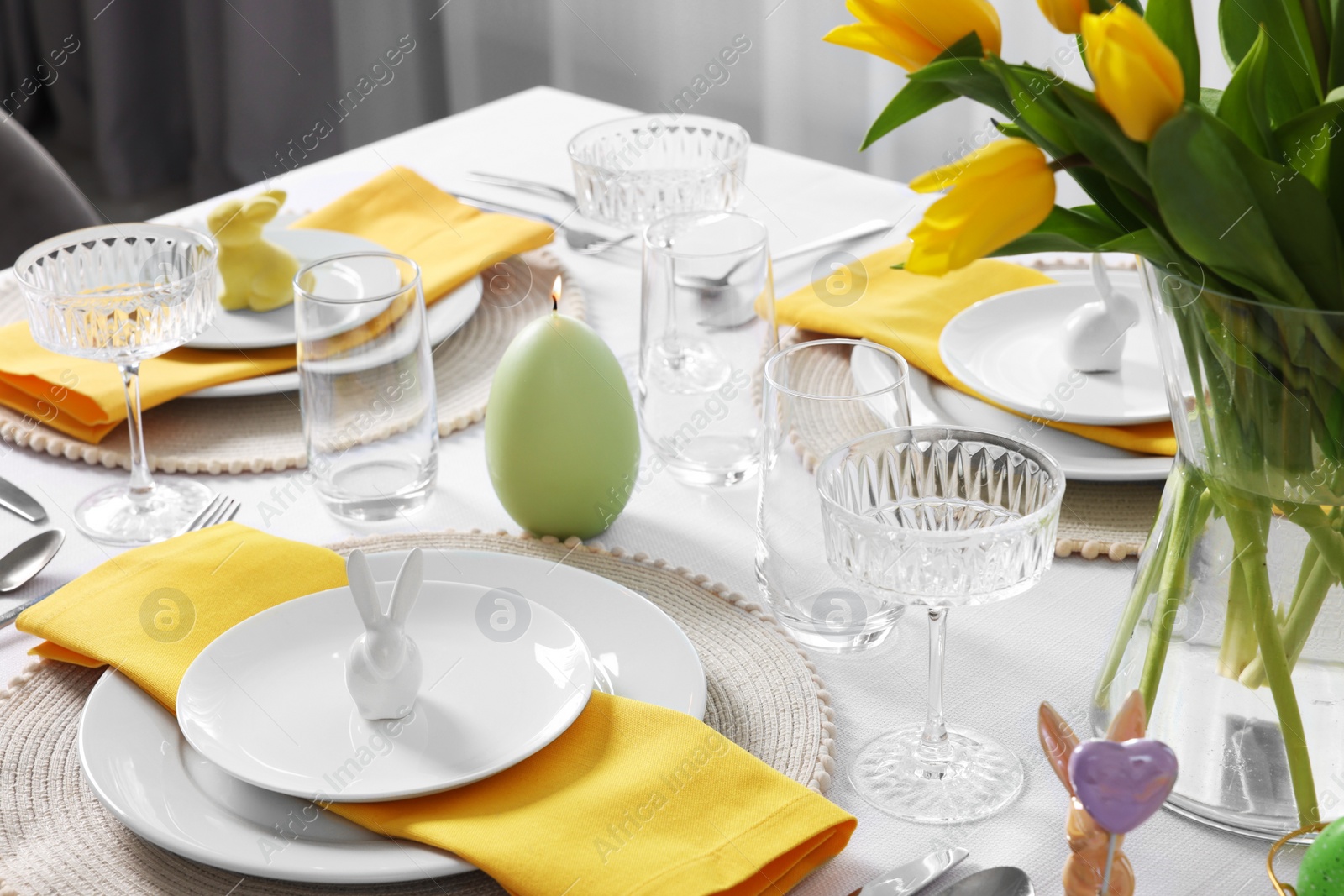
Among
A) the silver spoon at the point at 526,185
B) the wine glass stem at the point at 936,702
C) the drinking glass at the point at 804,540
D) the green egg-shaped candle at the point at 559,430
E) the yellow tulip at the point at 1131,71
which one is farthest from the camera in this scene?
the silver spoon at the point at 526,185

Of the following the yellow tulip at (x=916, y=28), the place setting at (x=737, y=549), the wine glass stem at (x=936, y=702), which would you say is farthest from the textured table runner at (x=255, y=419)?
the yellow tulip at (x=916, y=28)

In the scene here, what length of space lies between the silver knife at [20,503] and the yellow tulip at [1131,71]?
2.40 ft

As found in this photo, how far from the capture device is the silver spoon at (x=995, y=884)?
0.55 meters

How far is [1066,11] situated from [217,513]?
0.65 metres

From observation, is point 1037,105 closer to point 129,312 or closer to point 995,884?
point 995,884

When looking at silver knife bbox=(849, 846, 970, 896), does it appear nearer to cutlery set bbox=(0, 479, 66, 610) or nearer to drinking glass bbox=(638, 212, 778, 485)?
drinking glass bbox=(638, 212, 778, 485)

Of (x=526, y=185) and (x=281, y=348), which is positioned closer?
(x=281, y=348)

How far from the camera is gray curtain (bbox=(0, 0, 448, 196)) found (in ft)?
11.1

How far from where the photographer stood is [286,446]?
0.97 metres

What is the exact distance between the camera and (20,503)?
0.89m

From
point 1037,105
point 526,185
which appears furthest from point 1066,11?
point 526,185

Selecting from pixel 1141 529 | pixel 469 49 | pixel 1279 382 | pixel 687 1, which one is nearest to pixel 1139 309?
pixel 1141 529

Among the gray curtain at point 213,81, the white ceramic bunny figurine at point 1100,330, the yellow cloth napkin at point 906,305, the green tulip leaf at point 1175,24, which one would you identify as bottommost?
the gray curtain at point 213,81

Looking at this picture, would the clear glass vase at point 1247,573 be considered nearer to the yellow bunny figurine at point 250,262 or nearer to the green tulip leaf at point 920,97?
→ the green tulip leaf at point 920,97
